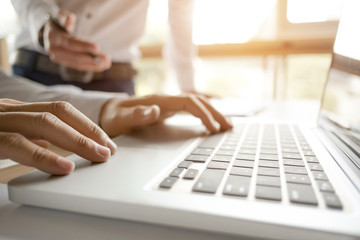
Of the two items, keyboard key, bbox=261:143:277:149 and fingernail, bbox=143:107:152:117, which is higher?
fingernail, bbox=143:107:152:117

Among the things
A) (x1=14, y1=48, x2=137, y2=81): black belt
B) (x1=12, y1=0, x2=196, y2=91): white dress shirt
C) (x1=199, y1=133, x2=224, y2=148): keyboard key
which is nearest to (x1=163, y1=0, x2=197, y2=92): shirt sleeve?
(x1=12, y1=0, x2=196, y2=91): white dress shirt

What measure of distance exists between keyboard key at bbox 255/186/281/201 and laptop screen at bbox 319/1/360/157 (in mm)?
153

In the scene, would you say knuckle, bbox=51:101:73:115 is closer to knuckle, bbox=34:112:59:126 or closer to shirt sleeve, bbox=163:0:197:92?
knuckle, bbox=34:112:59:126

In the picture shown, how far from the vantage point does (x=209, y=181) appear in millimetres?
243

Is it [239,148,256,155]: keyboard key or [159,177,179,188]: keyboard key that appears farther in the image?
[239,148,256,155]: keyboard key

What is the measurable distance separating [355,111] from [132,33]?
922 mm

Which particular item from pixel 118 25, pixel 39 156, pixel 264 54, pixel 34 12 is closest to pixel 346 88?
pixel 39 156

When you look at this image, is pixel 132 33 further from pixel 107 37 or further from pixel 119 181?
pixel 119 181

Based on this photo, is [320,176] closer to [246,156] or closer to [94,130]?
[246,156]

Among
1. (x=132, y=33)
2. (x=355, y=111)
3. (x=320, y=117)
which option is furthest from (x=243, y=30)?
(x=355, y=111)

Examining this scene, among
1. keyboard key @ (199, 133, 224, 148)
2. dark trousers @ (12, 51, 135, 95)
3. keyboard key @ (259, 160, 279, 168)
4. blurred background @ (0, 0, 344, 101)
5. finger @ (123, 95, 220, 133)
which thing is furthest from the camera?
blurred background @ (0, 0, 344, 101)

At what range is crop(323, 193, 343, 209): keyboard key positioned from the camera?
200mm

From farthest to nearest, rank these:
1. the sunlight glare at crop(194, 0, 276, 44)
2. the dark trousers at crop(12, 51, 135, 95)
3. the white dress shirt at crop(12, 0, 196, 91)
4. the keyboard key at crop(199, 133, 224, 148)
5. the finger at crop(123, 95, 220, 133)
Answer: the sunlight glare at crop(194, 0, 276, 44) → the dark trousers at crop(12, 51, 135, 95) → the white dress shirt at crop(12, 0, 196, 91) → the finger at crop(123, 95, 220, 133) → the keyboard key at crop(199, 133, 224, 148)

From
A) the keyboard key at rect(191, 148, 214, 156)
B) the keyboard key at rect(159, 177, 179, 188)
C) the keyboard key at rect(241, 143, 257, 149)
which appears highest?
the keyboard key at rect(159, 177, 179, 188)
